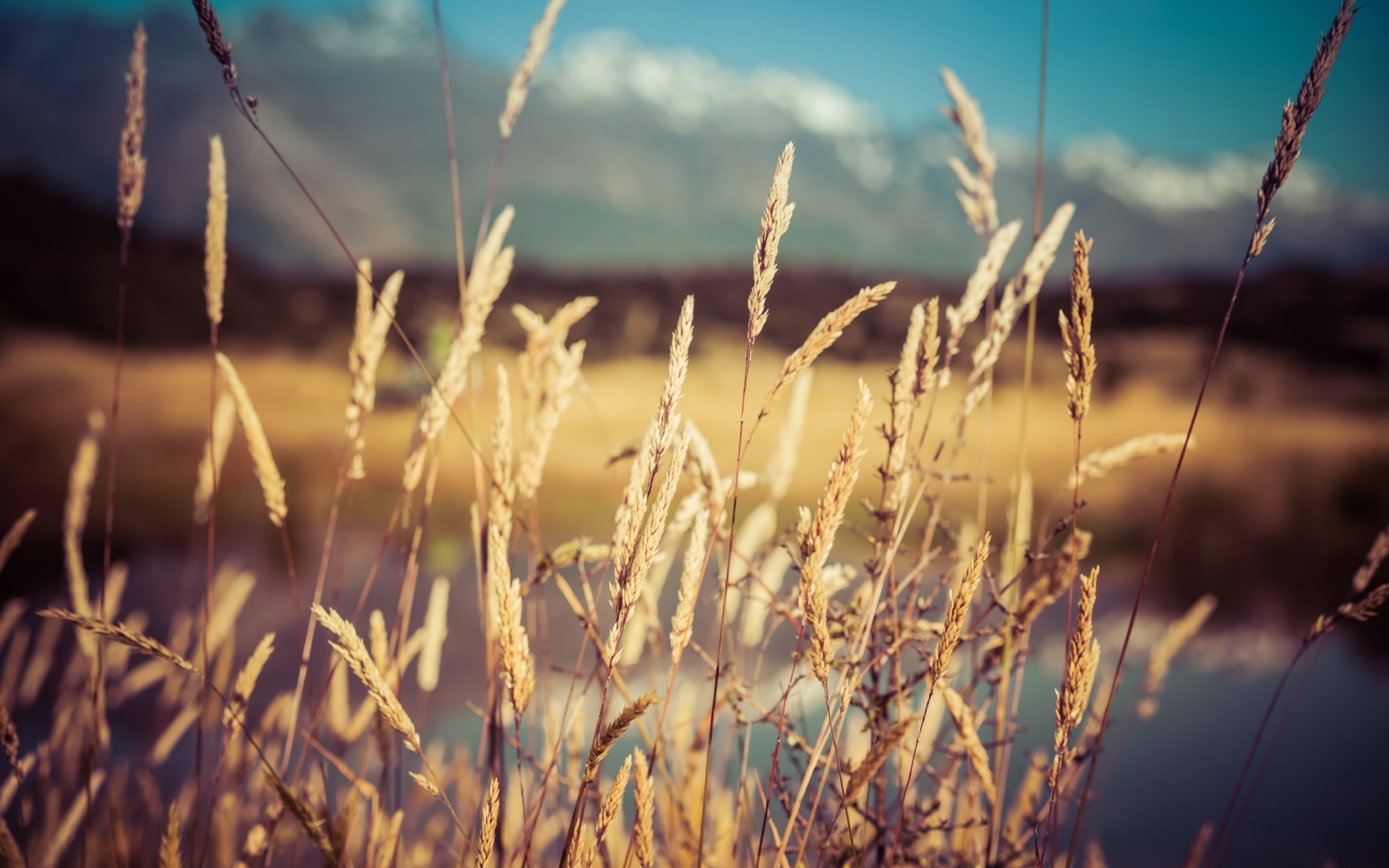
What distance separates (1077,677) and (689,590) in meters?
0.36

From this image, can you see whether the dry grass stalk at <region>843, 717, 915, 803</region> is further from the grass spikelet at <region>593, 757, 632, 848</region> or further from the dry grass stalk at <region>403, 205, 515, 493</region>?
the dry grass stalk at <region>403, 205, 515, 493</region>

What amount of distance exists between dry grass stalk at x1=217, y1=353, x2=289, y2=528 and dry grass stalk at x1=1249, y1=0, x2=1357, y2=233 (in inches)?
41.9

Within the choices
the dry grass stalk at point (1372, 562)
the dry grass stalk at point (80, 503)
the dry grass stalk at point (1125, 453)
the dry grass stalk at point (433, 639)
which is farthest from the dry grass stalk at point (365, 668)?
the dry grass stalk at point (1372, 562)

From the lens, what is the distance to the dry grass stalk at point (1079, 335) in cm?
62

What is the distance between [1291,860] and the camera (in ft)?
6.11

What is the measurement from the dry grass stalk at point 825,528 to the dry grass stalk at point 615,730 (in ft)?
0.48

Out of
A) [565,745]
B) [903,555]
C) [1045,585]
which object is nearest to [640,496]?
[903,555]

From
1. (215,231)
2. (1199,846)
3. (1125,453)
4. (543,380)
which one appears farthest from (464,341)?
(1199,846)

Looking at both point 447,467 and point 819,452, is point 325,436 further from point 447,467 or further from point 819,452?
point 819,452

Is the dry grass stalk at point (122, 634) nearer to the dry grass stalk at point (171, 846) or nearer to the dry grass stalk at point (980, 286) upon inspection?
the dry grass stalk at point (171, 846)

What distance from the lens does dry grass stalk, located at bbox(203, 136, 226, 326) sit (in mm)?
794

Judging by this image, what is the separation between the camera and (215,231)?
79cm

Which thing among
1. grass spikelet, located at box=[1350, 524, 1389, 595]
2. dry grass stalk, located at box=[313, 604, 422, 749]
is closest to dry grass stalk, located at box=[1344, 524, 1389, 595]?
grass spikelet, located at box=[1350, 524, 1389, 595]

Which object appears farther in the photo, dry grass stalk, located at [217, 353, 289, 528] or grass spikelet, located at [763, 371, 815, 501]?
grass spikelet, located at [763, 371, 815, 501]
